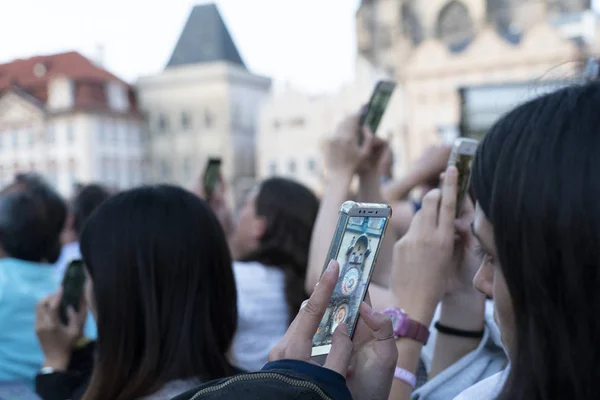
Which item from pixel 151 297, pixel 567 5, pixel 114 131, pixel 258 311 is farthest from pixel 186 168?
pixel 151 297

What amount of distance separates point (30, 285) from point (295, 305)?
119 centimetres

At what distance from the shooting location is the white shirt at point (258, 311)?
3.03 metres

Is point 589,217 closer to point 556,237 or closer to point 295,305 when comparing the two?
point 556,237

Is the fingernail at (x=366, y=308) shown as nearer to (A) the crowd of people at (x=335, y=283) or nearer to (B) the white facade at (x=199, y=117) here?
(A) the crowd of people at (x=335, y=283)

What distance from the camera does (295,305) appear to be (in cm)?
316

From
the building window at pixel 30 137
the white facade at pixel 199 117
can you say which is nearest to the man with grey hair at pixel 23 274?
the white facade at pixel 199 117

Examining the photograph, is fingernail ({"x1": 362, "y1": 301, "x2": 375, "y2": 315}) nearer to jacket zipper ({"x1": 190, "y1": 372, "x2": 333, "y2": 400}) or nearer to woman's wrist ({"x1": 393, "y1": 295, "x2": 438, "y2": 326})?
jacket zipper ({"x1": 190, "y1": 372, "x2": 333, "y2": 400})

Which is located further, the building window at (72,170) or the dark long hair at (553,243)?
the building window at (72,170)

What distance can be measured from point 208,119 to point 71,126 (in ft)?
24.2

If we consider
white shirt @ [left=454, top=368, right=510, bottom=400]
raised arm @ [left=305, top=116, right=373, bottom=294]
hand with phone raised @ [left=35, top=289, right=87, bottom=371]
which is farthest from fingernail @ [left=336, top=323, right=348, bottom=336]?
hand with phone raised @ [left=35, top=289, right=87, bottom=371]

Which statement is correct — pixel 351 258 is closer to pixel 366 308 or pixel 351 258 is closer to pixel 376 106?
pixel 366 308

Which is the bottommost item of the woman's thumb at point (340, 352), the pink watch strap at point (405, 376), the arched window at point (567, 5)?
the pink watch strap at point (405, 376)

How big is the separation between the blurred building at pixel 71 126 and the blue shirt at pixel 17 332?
36.6 meters

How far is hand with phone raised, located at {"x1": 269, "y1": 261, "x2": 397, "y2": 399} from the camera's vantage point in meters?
1.27
